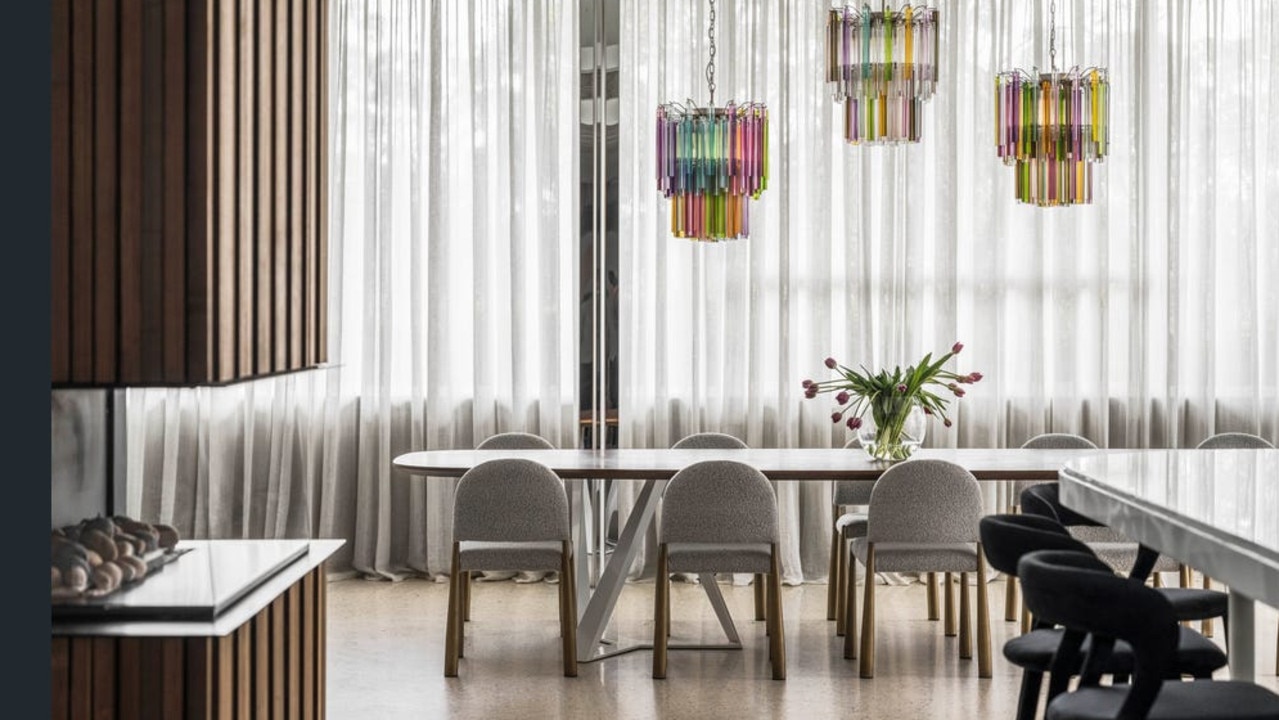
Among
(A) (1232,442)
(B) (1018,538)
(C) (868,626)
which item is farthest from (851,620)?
(B) (1018,538)

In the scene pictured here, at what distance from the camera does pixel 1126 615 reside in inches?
82.8

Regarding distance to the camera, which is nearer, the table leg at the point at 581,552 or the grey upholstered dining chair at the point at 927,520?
the grey upholstered dining chair at the point at 927,520

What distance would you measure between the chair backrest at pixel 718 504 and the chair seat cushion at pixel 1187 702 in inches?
97.7

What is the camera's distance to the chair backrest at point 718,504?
4930mm

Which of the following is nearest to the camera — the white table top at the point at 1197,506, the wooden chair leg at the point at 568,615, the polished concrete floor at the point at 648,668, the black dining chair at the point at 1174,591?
the white table top at the point at 1197,506

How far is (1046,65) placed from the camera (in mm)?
6965

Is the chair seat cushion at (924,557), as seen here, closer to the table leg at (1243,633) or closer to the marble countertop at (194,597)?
the table leg at (1243,633)

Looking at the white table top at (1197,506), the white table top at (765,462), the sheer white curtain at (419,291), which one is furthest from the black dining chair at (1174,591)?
the sheer white curtain at (419,291)

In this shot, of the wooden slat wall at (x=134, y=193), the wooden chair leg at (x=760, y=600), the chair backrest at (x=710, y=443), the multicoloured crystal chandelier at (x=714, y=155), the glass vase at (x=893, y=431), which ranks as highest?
the multicoloured crystal chandelier at (x=714, y=155)

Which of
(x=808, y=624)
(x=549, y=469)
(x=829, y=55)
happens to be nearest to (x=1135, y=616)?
(x=549, y=469)

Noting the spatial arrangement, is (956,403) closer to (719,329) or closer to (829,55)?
(719,329)

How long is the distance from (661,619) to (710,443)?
129 cm

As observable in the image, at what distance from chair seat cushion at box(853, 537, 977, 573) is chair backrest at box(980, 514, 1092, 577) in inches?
83.2

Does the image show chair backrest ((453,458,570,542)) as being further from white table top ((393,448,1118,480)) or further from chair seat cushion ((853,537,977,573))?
chair seat cushion ((853,537,977,573))
